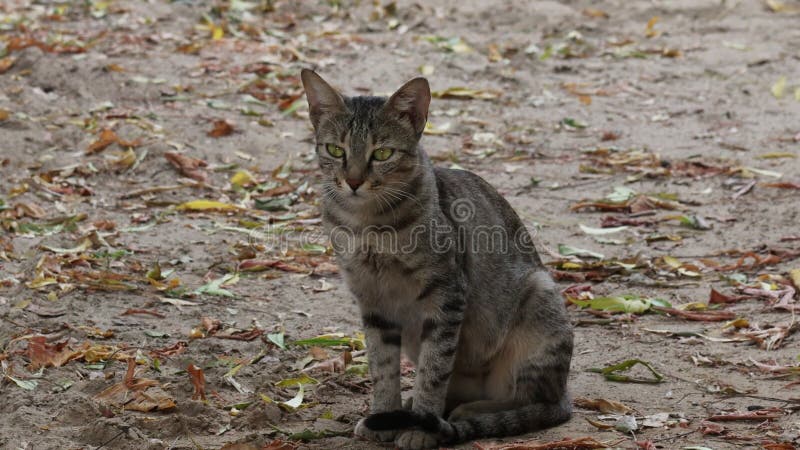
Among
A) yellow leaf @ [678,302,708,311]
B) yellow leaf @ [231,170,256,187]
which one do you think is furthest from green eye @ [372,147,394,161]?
yellow leaf @ [231,170,256,187]

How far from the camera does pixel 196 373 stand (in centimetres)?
511

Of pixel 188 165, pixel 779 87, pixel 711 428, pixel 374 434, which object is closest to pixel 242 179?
pixel 188 165

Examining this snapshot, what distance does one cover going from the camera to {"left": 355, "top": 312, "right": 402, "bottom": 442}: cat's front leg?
4977mm

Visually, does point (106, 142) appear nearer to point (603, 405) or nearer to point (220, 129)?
point (220, 129)

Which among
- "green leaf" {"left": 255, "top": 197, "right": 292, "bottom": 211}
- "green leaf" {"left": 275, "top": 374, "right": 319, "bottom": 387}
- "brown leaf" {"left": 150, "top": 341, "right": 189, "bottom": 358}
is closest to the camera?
"green leaf" {"left": 275, "top": 374, "right": 319, "bottom": 387}

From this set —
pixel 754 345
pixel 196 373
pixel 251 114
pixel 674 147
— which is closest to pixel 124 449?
pixel 196 373

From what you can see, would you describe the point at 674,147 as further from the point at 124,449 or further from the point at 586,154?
the point at 124,449

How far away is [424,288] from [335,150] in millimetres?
749

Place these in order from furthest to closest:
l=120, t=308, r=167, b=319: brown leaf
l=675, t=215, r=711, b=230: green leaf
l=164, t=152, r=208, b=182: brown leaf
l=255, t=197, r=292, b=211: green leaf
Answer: l=164, t=152, r=208, b=182: brown leaf
l=255, t=197, r=292, b=211: green leaf
l=675, t=215, r=711, b=230: green leaf
l=120, t=308, r=167, b=319: brown leaf

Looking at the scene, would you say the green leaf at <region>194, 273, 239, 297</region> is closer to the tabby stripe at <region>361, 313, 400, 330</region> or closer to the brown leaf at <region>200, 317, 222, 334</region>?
the brown leaf at <region>200, 317, 222, 334</region>

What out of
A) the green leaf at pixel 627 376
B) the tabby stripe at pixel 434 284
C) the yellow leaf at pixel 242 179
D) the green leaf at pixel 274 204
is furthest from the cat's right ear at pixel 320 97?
the yellow leaf at pixel 242 179

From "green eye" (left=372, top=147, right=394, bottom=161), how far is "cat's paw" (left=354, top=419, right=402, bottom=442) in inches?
46.6

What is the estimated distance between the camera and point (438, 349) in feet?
15.9

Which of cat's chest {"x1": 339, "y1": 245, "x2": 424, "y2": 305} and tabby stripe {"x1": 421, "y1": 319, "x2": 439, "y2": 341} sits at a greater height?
cat's chest {"x1": 339, "y1": 245, "x2": 424, "y2": 305}
